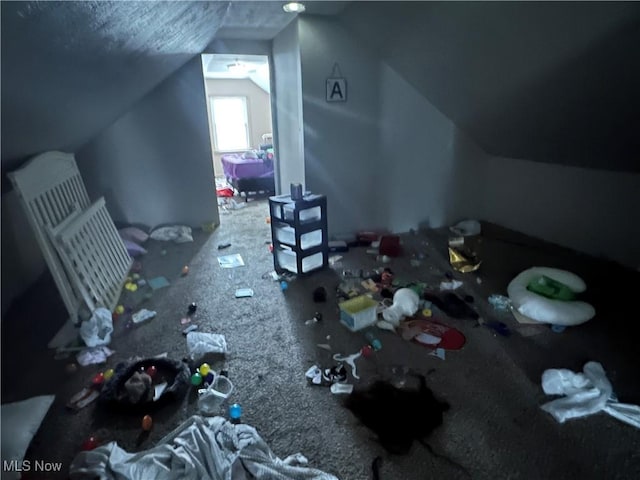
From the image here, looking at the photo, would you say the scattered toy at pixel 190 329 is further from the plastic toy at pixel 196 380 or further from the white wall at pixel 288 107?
the white wall at pixel 288 107

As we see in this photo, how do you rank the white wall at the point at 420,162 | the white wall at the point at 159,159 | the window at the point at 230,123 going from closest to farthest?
the white wall at the point at 420,162
the white wall at the point at 159,159
the window at the point at 230,123

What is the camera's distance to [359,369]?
1.84 m

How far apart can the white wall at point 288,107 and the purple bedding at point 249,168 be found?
40.8 inches

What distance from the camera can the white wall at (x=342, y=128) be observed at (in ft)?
10.1

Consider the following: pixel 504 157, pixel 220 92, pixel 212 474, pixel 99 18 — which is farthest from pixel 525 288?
pixel 220 92

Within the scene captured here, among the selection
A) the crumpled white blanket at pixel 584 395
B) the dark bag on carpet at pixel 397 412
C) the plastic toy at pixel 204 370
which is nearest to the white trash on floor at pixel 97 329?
the plastic toy at pixel 204 370

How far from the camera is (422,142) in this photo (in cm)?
360

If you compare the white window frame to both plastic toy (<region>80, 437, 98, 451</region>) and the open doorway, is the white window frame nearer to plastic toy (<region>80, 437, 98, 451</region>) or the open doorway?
the open doorway

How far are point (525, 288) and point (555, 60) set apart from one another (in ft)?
4.44

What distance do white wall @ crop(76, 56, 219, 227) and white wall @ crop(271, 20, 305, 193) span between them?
0.77 meters

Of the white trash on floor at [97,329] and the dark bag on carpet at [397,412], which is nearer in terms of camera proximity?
the dark bag on carpet at [397,412]

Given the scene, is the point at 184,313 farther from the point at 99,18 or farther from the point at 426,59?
the point at 426,59

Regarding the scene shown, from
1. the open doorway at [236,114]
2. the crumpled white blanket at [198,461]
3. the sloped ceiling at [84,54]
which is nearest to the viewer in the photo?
the sloped ceiling at [84,54]

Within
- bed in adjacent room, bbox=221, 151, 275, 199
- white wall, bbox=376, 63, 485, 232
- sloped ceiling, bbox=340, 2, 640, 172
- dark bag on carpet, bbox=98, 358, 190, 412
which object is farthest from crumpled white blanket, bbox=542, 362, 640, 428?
Answer: bed in adjacent room, bbox=221, 151, 275, 199
